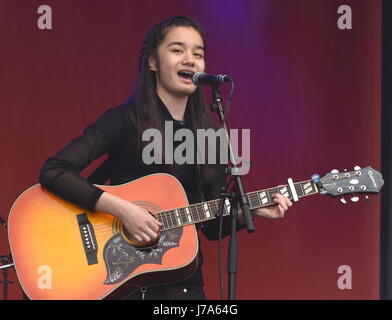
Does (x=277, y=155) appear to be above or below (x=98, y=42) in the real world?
below

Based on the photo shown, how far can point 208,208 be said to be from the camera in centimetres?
294

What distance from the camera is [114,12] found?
4289 millimetres

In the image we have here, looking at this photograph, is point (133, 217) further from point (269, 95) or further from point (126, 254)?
point (269, 95)

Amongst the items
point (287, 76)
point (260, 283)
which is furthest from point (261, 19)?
point (260, 283)

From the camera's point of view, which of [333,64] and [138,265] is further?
[333,64]

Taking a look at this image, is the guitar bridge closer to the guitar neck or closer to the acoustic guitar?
the acoustic guitar

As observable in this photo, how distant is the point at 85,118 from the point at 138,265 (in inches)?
67.5

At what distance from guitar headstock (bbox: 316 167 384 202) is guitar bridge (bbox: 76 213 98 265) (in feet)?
3.47

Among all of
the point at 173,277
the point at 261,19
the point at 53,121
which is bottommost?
the point at 173,277

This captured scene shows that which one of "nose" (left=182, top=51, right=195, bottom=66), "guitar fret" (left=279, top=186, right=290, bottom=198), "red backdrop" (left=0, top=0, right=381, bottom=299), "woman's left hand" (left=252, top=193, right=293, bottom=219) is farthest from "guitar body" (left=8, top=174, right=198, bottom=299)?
"red backdrop" (left=0, top=0, right=381, bottom=299)

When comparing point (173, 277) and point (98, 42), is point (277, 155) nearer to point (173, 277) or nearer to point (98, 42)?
point (98, 42)

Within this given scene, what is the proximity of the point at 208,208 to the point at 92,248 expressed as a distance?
0.55 meters

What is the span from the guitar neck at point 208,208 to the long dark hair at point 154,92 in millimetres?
413

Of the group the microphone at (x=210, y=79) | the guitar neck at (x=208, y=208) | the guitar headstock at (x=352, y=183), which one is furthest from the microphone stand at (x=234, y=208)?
the guitar headstock at (x=352, y=183)
